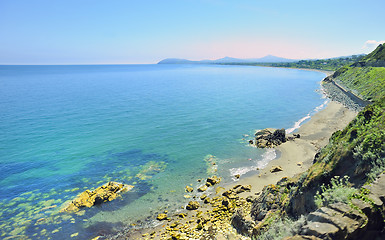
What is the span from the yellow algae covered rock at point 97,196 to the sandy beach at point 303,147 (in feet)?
55.8

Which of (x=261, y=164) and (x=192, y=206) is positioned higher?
(x=192, y=206)

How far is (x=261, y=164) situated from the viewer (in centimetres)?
3706

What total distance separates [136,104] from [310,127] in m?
59.9

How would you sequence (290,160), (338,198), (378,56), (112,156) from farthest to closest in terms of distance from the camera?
(378,56), (112,156), (290,160), (338,198)

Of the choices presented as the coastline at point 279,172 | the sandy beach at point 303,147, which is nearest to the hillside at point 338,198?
the coastline at point 279,172

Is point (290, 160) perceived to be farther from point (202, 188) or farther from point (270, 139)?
point (202, 188)

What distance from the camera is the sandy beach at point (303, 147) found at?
3212 cm

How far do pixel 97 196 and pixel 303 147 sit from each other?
3691 cm

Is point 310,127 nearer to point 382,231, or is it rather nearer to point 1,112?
point 382,231

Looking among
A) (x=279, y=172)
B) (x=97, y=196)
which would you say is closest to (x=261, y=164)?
(x=279, y=172)

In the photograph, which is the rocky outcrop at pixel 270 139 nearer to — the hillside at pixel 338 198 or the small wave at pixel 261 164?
the small wave at pixel 261 164

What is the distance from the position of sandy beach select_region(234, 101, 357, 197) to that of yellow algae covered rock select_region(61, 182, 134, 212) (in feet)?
55.8

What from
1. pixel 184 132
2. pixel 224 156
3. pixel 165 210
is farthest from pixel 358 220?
pixel 184 132

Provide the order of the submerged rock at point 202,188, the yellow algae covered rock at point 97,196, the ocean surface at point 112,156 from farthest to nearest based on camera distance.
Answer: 1. the submerged rock at point 202,188
2. the yellow algae covered rock at point 97,196
3. the ocean surface at point 112,156
